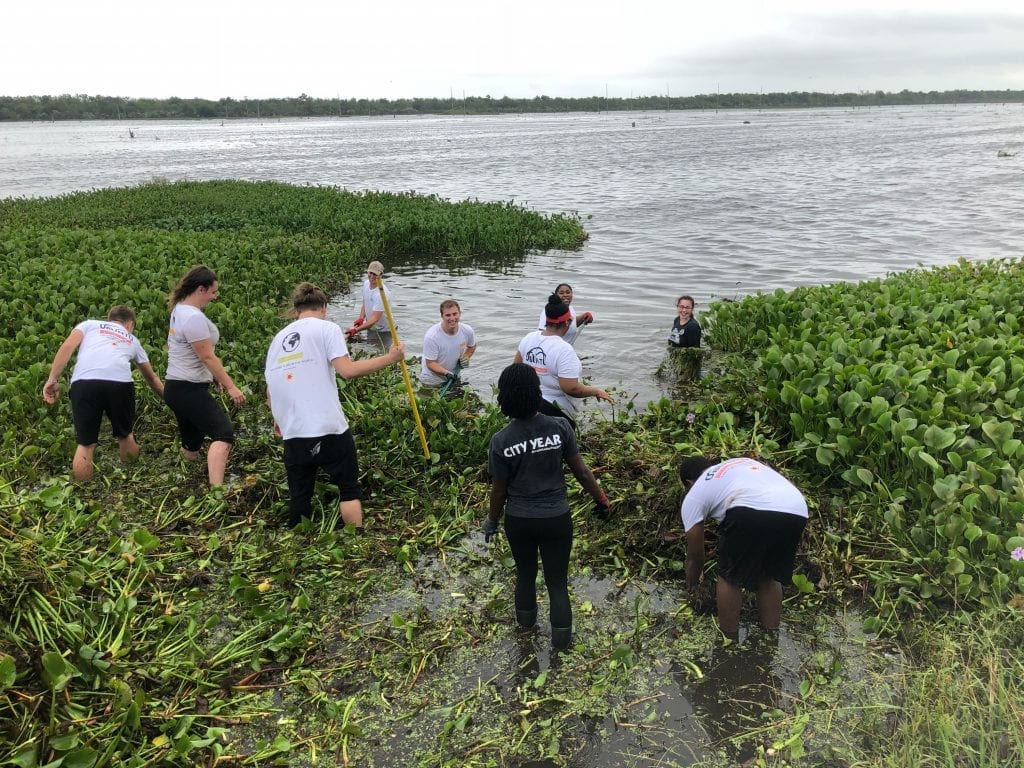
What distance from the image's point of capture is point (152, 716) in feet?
13.1

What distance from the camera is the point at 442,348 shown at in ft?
28.6

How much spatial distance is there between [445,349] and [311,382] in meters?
3.22

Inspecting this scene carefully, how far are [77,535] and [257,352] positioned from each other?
4.72 m

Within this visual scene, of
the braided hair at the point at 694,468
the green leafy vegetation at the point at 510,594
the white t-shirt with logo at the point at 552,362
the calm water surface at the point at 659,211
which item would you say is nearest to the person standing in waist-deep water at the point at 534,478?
the green leafy vegetation at the point at 510,594

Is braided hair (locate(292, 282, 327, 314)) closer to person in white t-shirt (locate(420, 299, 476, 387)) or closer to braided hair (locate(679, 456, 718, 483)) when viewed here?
Answer: person in white t-shirt (locate(420, 299, 476, 387))

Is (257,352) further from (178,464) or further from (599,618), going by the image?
(599,618)

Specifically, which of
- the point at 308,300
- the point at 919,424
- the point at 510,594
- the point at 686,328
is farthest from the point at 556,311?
the point at 686,328

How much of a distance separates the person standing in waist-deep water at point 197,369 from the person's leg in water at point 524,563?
294cm

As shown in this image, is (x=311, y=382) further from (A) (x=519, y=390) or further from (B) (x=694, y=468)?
(B) (x=694, y=468)

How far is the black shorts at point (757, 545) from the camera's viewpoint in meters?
4.49

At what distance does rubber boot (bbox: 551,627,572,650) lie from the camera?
478 cm

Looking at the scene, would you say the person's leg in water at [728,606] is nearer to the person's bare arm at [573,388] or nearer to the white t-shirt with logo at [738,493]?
the white t-shirt with logo at [738,493]

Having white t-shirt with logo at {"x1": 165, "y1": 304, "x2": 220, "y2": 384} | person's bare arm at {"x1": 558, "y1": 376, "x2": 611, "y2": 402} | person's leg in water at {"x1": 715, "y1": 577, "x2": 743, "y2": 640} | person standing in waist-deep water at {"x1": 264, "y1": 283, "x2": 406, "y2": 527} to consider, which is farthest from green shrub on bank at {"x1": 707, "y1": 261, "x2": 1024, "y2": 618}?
white t-shirt with logo at {"x1": 165, "y1": 304, "x2": 220, "y2": 384}

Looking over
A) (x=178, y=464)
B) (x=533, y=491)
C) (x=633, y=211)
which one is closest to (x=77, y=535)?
(x=178, y=464)
